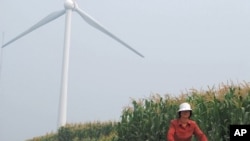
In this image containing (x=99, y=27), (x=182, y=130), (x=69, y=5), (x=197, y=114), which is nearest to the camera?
(x=182, y=130)

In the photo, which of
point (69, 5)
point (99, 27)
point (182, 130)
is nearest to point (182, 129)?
point (182, 130)

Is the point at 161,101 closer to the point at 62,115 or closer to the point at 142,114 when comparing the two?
the point at 142,114

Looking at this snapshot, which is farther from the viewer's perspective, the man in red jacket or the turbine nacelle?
the turbine nacelle

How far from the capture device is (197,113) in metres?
11.3

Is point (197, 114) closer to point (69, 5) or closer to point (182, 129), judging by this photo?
point (182, 129)

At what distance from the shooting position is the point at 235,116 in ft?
33.3

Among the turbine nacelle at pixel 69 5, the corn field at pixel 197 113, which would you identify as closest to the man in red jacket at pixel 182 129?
the corn field at pixel 197 113

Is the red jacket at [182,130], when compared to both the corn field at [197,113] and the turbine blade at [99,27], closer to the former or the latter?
the corn field at [197,113]

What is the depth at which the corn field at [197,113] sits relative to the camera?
409 inches

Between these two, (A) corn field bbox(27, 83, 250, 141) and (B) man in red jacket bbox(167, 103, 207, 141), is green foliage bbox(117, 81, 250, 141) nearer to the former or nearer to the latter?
(A) corn field bbox(27, 83, 250, 141)

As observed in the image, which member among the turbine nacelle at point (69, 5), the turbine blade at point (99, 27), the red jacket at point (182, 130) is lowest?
the red jacket at point (182, 130)

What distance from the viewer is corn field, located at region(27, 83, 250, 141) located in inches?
409

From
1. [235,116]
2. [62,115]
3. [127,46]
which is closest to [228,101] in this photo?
[235,116]

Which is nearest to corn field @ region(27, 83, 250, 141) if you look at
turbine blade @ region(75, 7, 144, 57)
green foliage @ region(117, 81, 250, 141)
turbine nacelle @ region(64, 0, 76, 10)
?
green foliage @ region(117, 81, 250, 141)
